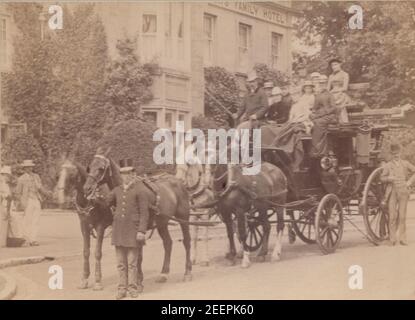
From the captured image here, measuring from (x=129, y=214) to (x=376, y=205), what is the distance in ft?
12.7

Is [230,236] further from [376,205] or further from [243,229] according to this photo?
[376,205]

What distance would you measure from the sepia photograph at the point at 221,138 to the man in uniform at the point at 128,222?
0.52m

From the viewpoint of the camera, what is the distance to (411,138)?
9.71 m

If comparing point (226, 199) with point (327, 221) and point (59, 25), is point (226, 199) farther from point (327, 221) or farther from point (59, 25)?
point (59, 25)

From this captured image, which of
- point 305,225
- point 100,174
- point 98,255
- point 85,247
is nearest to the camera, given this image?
point 100,174

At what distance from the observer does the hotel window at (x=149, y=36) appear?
9.20 m

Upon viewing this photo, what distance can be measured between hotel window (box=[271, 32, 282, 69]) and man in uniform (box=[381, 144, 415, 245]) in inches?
79.2

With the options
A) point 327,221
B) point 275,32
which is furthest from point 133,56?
point 327,221

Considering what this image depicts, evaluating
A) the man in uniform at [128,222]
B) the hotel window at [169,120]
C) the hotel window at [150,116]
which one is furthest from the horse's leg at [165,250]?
the hotel window at [150,116]

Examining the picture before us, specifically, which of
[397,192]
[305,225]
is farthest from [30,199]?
[397,192]

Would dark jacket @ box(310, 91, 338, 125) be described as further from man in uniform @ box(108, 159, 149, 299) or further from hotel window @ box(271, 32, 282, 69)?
man in uniform @ box(108, 159, 149, 299)

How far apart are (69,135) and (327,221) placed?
3.44 m

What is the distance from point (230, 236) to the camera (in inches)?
353

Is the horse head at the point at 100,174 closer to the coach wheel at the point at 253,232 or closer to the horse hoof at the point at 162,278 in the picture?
the horse hoof at the point at 162,278
